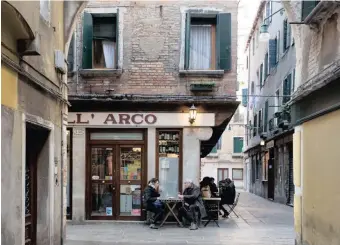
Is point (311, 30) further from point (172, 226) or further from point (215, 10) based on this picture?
point (172, 226)

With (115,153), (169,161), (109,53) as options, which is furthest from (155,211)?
(109,53)

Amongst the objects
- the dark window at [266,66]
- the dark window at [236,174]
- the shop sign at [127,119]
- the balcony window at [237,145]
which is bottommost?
the dark window at [236,174]

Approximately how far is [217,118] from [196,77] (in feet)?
4.08

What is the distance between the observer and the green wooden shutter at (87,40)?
42.3 feet

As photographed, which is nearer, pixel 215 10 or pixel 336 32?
pixel 336 32

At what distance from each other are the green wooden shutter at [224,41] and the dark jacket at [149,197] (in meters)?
3.75

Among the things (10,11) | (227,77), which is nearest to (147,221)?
(227,77)

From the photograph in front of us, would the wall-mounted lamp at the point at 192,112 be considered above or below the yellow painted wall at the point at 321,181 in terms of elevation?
above

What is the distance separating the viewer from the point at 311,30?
8.80 metres

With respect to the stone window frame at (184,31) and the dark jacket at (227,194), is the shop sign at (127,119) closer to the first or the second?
the stone window frame at (184,31)

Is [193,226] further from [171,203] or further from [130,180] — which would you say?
[130,180]

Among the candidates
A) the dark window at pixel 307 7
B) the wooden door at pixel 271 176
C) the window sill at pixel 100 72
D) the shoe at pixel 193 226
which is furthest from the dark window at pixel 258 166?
the dark window at pixel 307 7

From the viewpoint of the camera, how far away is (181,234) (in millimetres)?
11258

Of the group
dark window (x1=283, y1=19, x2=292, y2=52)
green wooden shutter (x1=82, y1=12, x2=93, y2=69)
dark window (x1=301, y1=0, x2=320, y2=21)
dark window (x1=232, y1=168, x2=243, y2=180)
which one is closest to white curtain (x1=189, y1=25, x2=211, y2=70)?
green wooden shutter (x1=82, y1=12, x2=93, y2=69)
